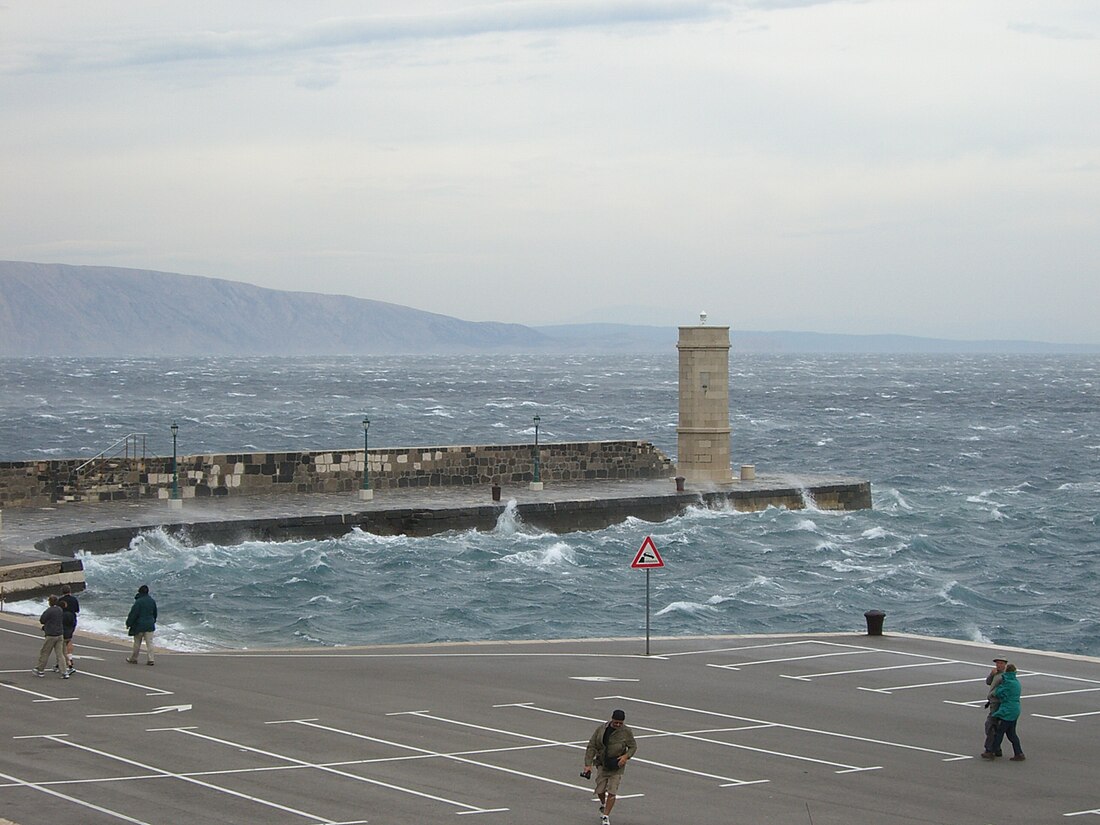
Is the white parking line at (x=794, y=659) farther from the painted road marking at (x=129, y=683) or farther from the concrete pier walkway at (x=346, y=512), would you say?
the concrete pier walkway at (x=346, y=512)

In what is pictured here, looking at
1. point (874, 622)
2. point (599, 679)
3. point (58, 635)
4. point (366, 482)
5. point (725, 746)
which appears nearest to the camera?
point (725, 746)

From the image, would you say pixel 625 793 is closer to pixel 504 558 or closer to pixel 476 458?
pixel 504 558

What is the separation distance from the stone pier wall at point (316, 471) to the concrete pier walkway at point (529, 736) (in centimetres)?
1550

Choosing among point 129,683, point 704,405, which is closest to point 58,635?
point 129,683

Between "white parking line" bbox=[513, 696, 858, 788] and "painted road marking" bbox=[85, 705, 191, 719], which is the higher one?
"painted road marking" bbox=[85, 705, 191, 719]

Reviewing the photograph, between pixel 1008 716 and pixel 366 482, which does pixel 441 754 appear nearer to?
pixel 1008 716

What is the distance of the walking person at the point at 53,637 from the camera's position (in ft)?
63.7

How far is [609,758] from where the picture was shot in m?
13.6

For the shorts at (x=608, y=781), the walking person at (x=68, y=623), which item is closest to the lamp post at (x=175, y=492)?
the walking person at (x=68, y=623)

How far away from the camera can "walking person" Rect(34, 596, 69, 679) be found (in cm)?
1941

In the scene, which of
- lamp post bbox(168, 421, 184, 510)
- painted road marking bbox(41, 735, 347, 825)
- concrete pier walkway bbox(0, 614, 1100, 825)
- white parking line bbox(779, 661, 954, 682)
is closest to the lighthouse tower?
lamp post bbox(168, 421, 184, 510)

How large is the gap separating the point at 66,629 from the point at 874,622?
11843 millimetres

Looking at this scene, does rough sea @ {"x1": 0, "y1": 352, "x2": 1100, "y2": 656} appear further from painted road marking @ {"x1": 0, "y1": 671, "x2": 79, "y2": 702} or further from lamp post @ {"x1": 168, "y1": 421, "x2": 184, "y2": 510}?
painted road marking @ {"x1": 0, "y1": 671, "x2": 79, "y2": 702}

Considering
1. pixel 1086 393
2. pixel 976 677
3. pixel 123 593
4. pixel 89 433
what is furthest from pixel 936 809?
pixel 1086 393
